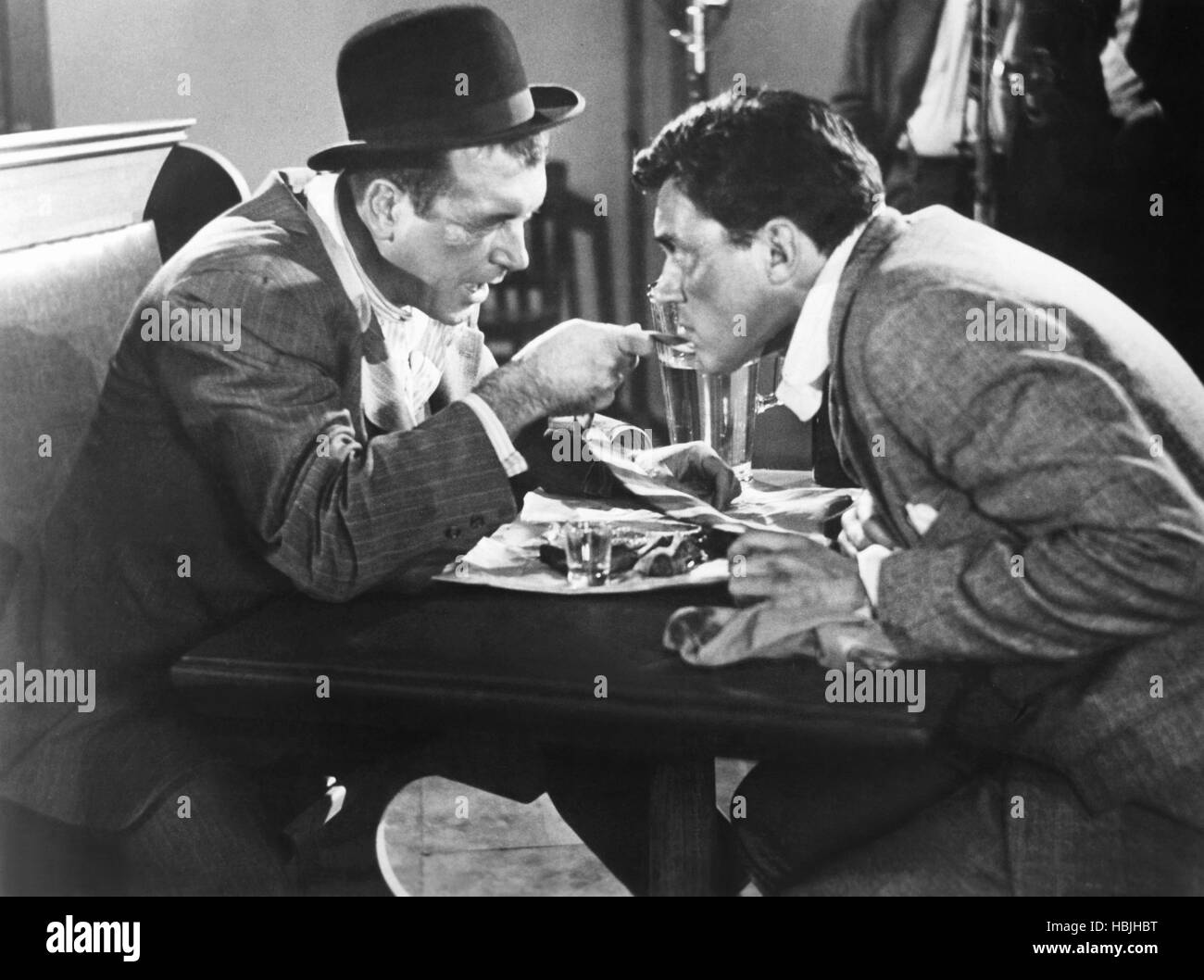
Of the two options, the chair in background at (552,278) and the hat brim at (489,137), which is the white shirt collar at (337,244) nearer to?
the hat brim at (489,137)

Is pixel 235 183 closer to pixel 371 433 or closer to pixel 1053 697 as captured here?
pixel 371 433

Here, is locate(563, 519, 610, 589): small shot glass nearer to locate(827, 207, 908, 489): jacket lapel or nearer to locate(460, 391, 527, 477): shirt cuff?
locate(460, 391, 527, 477): shirt cuff

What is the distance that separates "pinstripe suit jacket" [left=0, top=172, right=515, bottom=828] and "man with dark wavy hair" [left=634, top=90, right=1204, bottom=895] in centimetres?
39

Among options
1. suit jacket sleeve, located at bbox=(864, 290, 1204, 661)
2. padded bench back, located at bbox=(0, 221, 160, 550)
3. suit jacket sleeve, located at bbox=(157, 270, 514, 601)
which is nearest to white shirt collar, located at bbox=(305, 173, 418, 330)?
suit jacket sleeve, located at bbox=(157, 270, 514, 601)

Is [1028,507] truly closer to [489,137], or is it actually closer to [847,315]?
[847,315]

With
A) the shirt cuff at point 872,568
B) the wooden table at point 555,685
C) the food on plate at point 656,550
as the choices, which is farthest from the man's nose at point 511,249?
the shirt cuff at point 872,568

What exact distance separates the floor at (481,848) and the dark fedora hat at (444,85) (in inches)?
33.1

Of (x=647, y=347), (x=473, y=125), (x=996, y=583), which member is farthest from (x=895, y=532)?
(x=473, y=125)

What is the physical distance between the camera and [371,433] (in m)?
1.84

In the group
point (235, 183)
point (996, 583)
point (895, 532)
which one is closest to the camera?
point (996, 583)

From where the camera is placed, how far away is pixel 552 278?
193 centimetres

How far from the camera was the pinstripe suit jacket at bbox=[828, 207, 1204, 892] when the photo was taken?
1556mm

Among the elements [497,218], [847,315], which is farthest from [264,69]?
[847,315]
